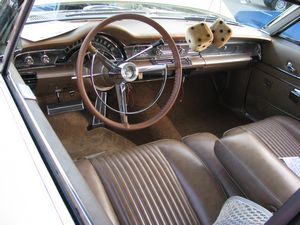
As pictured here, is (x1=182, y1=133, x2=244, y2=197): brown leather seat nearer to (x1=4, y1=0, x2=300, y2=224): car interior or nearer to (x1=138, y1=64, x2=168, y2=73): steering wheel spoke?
(x1=4, y1=0, x2=300, y2=224): car interior

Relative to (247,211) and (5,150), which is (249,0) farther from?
(5,150)

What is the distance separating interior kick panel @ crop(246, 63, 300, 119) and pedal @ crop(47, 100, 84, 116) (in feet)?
4.46

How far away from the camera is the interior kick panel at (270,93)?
2439mm

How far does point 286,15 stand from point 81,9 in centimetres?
144

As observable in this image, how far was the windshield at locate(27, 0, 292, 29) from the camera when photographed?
1948mm

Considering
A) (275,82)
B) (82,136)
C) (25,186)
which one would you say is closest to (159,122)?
(82,136)

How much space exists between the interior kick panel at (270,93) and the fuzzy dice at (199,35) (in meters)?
0.79

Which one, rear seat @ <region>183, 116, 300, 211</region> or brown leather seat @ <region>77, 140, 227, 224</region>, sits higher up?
rear seat @ <region>183, 116, 300, 211</region>

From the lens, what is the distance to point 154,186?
56.7 inches

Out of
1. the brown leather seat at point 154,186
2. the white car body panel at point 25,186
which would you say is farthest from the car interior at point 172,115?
the white car body panel at point 25,186

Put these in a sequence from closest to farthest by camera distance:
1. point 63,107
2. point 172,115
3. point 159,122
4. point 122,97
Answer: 1. point 122,97
2. point 63,107
3. point 159,122
4. point 172,115

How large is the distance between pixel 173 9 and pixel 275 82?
0.90m

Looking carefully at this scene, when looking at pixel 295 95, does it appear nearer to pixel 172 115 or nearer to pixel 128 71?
pixel 172 115

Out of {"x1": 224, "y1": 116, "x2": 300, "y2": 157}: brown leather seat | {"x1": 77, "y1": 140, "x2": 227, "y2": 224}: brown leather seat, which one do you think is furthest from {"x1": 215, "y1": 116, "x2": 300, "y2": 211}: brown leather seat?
{"x1": 224, "y1": 116, "x2": 300, "y2": 157}: brown leather seat
